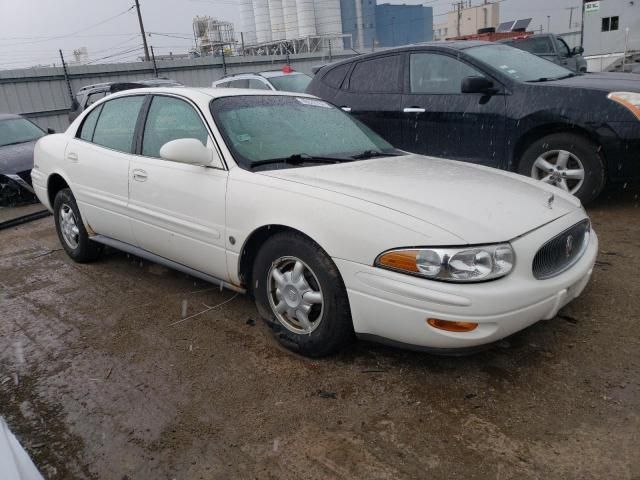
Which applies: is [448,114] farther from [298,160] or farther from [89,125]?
[89,125]

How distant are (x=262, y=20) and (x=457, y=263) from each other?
56.4 m

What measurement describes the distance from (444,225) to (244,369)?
1324mm

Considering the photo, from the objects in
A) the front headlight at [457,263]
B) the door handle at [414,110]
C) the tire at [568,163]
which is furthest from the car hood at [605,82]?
the front headlight at [457,263]

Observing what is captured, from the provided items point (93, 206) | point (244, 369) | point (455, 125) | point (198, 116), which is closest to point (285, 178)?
point (198, 116)

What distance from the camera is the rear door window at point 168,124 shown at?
3361 mm

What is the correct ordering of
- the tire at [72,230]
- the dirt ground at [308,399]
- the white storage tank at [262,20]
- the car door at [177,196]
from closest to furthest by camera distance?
the dirt ground at [308,399] < the car door at [177,196] < the tire at [72,230] < the white storage tank at [262,20]

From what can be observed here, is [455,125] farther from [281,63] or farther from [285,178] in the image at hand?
[281,63]

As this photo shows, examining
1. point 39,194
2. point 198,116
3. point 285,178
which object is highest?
Result: point 198,116

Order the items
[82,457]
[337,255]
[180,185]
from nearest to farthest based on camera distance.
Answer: [82,457] < [337,255] < [180,185]

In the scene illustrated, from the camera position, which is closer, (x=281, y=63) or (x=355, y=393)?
(x=355, y=393)

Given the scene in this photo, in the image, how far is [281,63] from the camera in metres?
26.6

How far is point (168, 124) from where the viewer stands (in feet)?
11.8

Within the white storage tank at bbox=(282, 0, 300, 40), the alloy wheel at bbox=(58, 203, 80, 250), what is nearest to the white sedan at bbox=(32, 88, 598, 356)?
the alloy wheel at bbox=(58, 203, 80, 250)

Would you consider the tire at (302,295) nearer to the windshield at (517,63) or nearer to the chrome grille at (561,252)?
the chrome grille at (561,252)
